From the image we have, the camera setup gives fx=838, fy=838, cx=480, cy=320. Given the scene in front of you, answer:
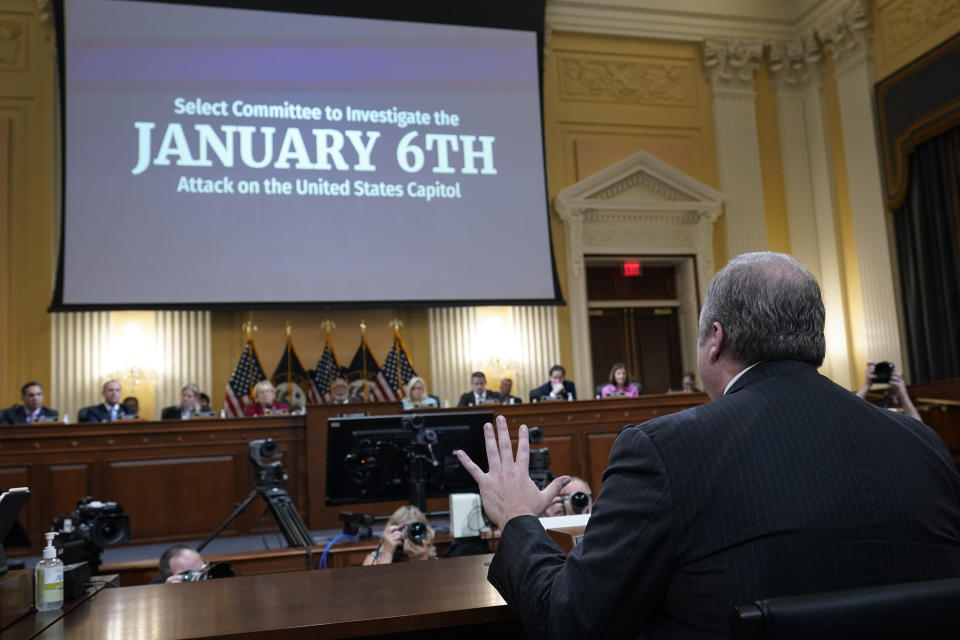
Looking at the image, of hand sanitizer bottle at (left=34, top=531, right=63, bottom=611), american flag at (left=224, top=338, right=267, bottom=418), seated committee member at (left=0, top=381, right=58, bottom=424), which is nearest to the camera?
hand sanitizer bottle at (left=34, top=531, right=63, bottom=611)

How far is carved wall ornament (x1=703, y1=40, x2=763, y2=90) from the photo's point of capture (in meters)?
12.0

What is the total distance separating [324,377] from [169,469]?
9.37 feet

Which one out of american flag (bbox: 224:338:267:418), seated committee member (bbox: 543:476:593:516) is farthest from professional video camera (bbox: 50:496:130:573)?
american flag (bbox: 224:338:267:418)

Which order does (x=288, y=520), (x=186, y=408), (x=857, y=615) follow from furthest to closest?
(x=186, y=408) < (x=288, y=520) < (x=857, y=615)

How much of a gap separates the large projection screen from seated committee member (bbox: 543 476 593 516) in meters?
6.08

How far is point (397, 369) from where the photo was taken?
10.1 metres

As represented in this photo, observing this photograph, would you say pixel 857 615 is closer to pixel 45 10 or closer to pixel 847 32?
pixel 45 10

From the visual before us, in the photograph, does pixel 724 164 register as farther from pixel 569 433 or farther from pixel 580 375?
pixel 569 433

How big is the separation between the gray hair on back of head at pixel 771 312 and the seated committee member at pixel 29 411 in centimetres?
767

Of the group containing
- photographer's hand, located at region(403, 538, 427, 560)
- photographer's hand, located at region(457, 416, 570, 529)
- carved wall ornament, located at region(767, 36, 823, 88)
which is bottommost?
photographer's hand, located at region(403, 538, 427, 560)

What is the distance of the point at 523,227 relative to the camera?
1028cm

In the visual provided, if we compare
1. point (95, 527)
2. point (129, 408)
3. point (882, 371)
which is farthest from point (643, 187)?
point (95, 527)

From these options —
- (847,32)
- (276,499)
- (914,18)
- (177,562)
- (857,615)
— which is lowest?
(177,562)

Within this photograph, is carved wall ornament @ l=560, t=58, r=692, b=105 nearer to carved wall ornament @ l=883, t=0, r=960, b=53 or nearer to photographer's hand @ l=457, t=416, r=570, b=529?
carved wall ornament @ l=883, t=0, r=960, b=53
